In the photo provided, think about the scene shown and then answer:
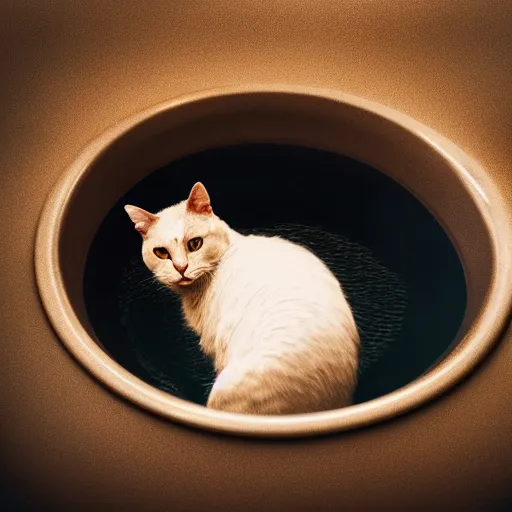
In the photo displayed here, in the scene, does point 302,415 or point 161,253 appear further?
point 161,253

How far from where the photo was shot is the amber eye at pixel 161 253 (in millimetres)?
739

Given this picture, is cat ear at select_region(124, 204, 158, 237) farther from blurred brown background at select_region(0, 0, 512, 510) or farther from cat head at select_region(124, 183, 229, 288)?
blurred brown background at select_region(0, 0, 512, 510)

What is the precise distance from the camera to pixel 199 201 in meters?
0.76

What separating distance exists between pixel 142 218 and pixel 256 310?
21cm

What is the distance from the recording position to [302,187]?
920 millimetres

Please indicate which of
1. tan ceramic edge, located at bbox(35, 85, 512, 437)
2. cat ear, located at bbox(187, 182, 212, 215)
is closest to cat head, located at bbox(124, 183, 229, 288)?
cat ear, located at bbox(187, 182, 212, 215)

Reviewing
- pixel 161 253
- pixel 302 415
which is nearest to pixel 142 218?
pixel 161 253

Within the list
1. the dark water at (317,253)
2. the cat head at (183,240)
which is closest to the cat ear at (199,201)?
the cat head at (183,240)

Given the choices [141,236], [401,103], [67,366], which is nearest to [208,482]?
[67,366]

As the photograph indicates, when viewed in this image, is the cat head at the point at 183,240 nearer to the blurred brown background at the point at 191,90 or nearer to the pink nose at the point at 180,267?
the pink nose at the point at 180,267

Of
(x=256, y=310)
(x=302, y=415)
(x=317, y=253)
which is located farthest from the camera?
(x=317, y=253)

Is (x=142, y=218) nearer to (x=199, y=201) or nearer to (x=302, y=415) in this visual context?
(x=199, y=201)

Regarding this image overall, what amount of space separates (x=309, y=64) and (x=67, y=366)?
0.62 meters

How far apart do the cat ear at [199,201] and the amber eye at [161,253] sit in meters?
0.07
